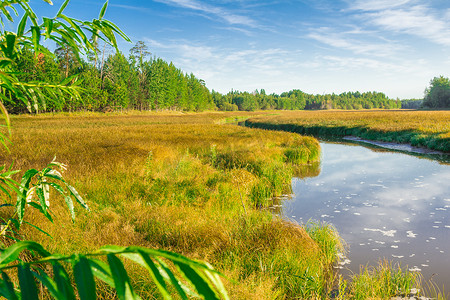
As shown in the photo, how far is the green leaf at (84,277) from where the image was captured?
56 cm

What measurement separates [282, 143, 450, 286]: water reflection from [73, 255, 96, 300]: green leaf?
187 inches

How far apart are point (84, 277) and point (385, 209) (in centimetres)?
794

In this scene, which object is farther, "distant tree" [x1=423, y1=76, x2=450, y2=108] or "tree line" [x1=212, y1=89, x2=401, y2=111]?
"tree line" [x1=212, y1=89, x2=401, y2=111]

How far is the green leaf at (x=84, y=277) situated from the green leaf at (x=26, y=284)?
0.42ft

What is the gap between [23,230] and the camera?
4.04 meters

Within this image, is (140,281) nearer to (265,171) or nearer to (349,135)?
(265,171)

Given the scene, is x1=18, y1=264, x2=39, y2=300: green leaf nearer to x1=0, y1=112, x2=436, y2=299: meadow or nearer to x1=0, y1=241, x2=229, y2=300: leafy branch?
x1=0, y1=241, x2=229, y2=300: leafy branch

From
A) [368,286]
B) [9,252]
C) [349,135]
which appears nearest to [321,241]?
[368,286]

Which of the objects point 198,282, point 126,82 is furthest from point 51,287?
point 126,82

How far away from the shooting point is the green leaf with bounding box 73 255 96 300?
1.83ft

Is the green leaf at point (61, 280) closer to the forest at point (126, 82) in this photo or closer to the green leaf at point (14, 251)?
the green leaf at point (14, 251)

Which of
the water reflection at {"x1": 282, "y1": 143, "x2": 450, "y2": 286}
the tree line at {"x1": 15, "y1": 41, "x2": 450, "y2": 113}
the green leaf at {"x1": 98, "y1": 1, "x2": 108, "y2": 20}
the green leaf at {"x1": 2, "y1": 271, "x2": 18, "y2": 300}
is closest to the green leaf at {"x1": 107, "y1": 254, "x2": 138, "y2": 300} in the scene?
the green leaf at {"x1": 2, "y1": 271, "x2": 18, "y2": 300}

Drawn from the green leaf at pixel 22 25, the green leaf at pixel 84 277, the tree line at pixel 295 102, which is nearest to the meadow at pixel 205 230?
the green leaf at pixel 22 25

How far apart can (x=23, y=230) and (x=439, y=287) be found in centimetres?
584
